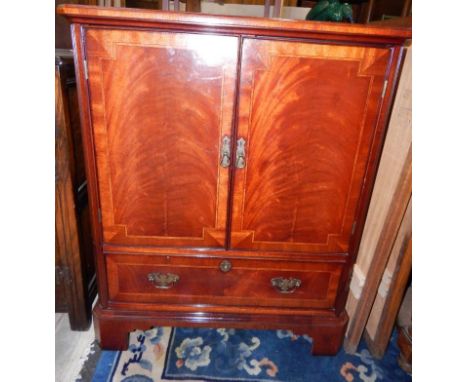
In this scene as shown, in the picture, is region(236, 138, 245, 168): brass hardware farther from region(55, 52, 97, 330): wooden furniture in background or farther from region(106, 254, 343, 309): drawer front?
region(55, 52, 97, 330): wooden furniture in background

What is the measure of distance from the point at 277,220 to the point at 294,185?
0.52 ft

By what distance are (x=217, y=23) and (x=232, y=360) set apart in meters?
1.38

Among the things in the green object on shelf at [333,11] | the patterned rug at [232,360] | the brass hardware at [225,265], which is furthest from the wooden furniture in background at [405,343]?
the green object on shelf at [333,11]

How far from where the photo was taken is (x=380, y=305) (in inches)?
61.8

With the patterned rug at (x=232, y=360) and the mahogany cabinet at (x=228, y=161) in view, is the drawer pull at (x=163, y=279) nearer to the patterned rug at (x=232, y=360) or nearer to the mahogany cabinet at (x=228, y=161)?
the mahogany cabinet at (x=228, y=161)

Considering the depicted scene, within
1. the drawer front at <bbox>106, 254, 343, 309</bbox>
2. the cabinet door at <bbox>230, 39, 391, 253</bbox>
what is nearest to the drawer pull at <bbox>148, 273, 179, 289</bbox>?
the drawer front at <bbox>106, 254, 343, 309</bbox>

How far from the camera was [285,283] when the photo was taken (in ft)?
4.53

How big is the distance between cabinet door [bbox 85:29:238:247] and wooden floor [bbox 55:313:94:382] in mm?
606

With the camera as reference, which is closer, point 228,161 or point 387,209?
point 228,161

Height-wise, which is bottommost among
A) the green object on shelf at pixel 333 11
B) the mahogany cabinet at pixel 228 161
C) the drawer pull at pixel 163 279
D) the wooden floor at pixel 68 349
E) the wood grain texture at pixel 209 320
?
the wooden floor at pixel 68 349

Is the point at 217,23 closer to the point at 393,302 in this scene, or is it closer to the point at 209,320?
the point at 209,320

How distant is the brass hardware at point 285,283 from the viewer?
54.5 inches

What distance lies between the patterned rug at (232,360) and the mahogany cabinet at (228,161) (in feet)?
0.33

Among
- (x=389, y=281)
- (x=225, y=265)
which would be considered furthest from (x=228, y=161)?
(x=389, y=281)
